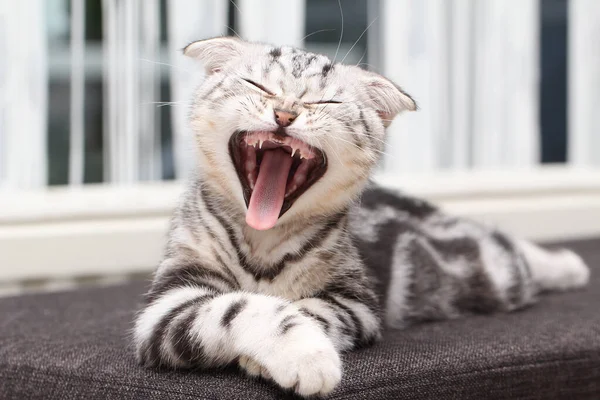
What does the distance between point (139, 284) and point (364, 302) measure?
0.83 meters

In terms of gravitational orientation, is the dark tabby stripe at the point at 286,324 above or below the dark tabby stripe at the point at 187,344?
above

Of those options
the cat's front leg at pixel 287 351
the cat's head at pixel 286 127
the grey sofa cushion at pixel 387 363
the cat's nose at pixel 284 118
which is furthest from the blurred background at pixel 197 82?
the cat's front leg at pixel 287 351

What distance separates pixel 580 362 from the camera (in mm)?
1175

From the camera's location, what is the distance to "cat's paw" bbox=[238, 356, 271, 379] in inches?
36.2

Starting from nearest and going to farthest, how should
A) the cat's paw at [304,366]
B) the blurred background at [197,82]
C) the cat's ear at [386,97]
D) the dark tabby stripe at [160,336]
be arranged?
the cat's paw at [304,366] → the dark tabby stripe at [160,336] → the cat's ear at [386,97] → the blurred background at [197,82]

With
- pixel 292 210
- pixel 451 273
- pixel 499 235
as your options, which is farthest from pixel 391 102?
pixel 499 235

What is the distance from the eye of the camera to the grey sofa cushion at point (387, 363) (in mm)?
960

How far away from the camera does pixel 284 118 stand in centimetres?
100

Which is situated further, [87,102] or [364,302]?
[87,102]

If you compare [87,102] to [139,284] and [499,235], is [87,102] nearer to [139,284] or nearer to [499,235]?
[139,284]

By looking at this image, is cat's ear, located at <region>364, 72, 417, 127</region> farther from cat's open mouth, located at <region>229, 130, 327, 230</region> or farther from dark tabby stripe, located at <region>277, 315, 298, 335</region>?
dark tabby stripe, located at <region>277, 315, 298, 335</region>

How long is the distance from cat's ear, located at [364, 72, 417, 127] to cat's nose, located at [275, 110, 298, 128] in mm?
213

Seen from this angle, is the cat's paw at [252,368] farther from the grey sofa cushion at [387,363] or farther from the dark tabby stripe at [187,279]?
the dark tabby stripe at [187,279]

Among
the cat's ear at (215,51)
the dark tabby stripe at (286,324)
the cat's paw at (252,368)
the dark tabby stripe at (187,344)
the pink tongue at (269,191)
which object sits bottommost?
the cat's paw at (252,368)
